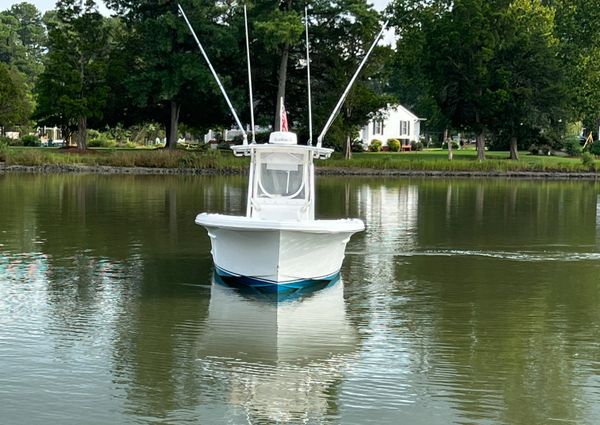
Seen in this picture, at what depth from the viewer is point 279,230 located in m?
17.3

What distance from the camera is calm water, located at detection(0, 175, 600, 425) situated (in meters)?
11.7

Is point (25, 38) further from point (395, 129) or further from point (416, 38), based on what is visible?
point (416, 38)

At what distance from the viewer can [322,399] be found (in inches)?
471

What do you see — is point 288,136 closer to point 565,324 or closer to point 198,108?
point 565,324

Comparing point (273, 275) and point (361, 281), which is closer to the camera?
point (273, 275)

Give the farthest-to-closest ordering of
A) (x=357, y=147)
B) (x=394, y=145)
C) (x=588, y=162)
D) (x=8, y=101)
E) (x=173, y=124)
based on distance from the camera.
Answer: (x=394, y=145)
(x=357, y=147)
(x=8, y=101)
(x=173, y=124)
(x=588, y=162)

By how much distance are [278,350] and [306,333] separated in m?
1.34

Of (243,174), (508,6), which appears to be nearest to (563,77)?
(508,6)

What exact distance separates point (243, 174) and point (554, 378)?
178 feet

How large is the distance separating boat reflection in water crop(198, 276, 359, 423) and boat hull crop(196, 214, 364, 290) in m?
0.42

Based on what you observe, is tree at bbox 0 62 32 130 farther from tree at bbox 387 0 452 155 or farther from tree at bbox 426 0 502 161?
tree at bbox 426 0 502 161

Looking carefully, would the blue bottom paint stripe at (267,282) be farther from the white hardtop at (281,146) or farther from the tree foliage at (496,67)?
the tree foliage at (496,67)

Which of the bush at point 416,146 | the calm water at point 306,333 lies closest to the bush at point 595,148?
the bush at point 416,146

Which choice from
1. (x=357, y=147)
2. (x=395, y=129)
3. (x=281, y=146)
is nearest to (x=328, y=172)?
(x=357, y=147)
